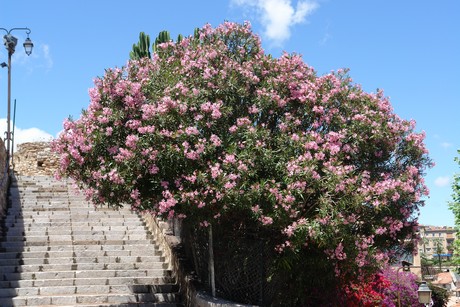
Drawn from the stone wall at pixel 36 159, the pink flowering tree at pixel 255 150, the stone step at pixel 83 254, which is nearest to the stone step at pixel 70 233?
the stone step at pixel 83 254

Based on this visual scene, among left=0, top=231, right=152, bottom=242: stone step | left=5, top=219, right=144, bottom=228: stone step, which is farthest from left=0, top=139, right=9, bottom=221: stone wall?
left=0, top=231, right=152, bottom=242: stone step

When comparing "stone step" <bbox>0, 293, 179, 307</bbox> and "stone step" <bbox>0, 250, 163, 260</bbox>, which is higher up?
"stone step" <bbox>0, 250, 163, 260</bbox>

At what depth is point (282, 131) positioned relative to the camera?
9.39 metres

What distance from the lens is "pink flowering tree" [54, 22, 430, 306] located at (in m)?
8.70

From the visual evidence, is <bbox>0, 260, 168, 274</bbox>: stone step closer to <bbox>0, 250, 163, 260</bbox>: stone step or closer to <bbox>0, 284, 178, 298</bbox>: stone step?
<bbox>0, 250, 163, 260</bbox>: stone step

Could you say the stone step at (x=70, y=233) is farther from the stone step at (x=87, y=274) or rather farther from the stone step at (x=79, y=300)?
the stone step at (x=79, y=300)

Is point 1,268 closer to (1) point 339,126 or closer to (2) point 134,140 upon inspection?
(2) point 134,140

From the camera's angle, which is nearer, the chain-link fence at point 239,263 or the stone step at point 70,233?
the chain-link fence at point 239,263

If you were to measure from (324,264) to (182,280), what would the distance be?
2.96m

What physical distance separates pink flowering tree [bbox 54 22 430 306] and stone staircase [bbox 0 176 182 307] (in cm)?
257

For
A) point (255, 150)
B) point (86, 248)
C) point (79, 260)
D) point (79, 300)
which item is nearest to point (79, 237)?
point (86, 248)

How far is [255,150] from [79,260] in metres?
5.66

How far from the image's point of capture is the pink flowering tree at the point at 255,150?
28.6 feet

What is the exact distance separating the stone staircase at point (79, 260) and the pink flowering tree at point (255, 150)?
2.57 m
